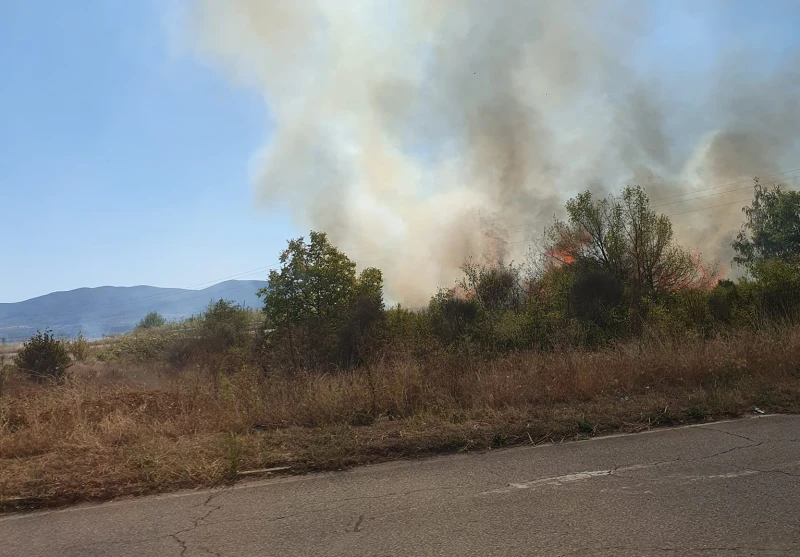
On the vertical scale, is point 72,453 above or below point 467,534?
above

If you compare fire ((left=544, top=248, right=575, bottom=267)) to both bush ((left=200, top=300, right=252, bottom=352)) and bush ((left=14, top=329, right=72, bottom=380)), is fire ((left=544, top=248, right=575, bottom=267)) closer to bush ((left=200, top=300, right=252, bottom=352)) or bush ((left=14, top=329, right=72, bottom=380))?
bush ((left=200, top=300, right=252, bottom=352))

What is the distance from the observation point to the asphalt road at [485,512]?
120 inches

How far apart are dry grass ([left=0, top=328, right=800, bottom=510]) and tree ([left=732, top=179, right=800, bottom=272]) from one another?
34048 millimetres

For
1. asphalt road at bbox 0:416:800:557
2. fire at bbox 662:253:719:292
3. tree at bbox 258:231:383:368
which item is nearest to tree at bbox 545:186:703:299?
fire at bbox 662:253:719:292

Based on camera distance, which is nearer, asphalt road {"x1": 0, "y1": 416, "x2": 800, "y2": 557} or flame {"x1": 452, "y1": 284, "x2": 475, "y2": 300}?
asphalt road {"x1": 0, "y1": 416, "x2": 800, "y2": 557}

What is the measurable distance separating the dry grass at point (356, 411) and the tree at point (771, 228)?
112 ft

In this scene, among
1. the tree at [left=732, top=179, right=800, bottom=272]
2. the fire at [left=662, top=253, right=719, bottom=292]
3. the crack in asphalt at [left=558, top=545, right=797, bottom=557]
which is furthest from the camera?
the tree at [left=732, top=179, right=800, bottom=272]

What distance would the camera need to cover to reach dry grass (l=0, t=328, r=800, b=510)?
471 cm

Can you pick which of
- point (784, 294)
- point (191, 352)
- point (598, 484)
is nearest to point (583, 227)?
point (784, 294)

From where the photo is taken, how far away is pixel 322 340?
1248 centimetres

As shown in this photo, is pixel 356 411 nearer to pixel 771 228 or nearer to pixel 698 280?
pixel 698 280

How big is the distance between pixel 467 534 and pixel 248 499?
1.78m

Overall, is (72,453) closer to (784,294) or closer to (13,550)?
(13,550)

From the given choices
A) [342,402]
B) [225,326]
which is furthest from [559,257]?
[342,402]
